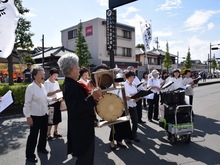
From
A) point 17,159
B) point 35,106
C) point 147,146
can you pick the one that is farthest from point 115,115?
point 17,159

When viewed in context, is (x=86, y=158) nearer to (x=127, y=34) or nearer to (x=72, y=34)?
(x=127, y=34)

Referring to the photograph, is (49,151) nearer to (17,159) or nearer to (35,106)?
(17,159)

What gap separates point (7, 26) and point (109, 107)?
2.31 m

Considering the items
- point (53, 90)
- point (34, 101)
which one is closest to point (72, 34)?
point (53, 90)

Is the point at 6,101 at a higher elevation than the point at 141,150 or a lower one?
higher

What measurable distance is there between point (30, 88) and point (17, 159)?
1.53m

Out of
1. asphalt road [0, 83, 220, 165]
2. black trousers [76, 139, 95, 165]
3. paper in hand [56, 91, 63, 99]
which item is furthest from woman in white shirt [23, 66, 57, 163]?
black trousers [76, 139, 95, 165]

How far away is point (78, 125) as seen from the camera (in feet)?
8.40

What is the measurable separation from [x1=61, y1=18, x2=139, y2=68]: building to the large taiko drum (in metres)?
26.6

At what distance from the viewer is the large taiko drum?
129 inches

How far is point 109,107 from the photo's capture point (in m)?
3.30

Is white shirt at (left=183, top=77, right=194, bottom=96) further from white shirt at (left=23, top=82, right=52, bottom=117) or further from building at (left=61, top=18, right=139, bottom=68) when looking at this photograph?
building at (left=61, top=18, right=139, bottom=68)

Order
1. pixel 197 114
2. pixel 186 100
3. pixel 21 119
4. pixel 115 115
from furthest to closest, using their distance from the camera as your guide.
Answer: pixel 197 114 → pixel 21 119 → pixel 186 100 → pixel 115 115

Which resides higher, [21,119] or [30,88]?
[30,88]
